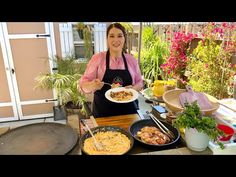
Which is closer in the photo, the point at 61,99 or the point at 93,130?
the point at 93,130

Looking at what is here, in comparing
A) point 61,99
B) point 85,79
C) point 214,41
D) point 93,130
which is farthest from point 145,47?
point 93,130

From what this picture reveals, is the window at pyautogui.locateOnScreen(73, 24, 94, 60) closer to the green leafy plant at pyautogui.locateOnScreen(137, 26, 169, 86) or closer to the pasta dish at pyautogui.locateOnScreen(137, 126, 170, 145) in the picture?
the green leafy plant at pyautogui.locateOnScreen(137, 26, 169, 86)

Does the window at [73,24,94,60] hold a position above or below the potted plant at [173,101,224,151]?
above

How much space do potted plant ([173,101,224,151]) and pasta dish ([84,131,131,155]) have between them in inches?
11.2

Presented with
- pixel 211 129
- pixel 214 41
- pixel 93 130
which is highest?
pixel 214 41

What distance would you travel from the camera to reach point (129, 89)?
1.60m

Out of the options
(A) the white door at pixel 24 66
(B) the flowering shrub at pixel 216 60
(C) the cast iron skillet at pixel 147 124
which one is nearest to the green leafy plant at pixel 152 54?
(B) the flowering shrub at pixel 216 60

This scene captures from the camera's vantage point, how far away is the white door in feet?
11.0

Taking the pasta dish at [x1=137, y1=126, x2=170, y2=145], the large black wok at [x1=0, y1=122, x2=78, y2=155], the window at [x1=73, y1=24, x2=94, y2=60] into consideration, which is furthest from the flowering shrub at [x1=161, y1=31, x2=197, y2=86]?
the large black wok at [x1=0, y1=122, x2=78, y2=155]

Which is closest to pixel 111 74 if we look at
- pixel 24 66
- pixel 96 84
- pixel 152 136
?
pixel 96 84

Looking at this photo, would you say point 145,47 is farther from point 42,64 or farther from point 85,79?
point 85,79
